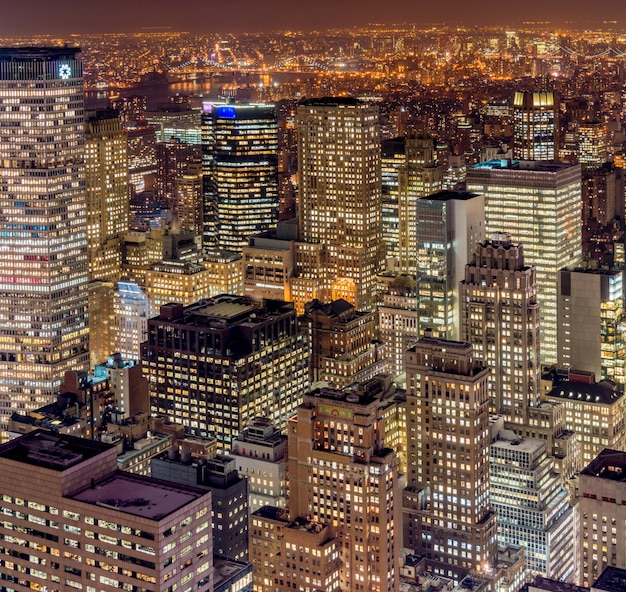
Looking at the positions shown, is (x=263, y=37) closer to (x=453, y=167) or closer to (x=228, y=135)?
(x=228, y=135)

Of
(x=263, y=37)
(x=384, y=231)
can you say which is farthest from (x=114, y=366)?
(x=263, y=37)

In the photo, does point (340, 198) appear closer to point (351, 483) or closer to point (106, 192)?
point (106, 192)

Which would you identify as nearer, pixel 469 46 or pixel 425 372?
pixel 425 372

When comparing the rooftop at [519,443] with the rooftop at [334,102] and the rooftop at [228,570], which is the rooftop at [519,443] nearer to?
the rooftop at [228,570]

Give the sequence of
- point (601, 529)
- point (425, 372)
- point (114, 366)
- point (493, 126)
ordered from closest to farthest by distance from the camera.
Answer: point (601, 529)
point (425, 372)
point (114, 366)
point (493, 126)

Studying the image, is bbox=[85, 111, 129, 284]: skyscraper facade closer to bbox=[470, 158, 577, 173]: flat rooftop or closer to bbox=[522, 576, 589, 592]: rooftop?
bbox=[470, 158, 577, 173]: flat rooftop

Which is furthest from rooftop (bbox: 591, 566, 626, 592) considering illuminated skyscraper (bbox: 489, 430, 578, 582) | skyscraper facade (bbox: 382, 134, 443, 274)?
skyscraper facade (bbox: 382, 134, 443, 274)
